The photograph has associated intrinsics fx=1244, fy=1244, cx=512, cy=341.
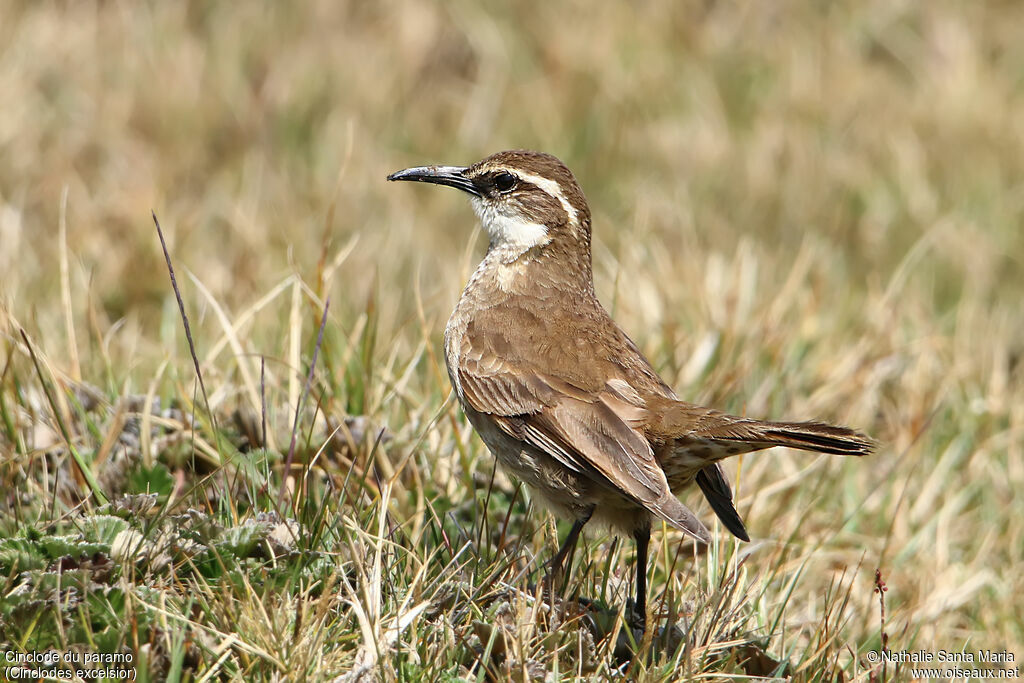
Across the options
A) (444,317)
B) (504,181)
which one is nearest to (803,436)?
(504,181)

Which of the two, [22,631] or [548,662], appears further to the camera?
[548,662]

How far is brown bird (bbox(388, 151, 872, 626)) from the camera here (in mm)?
3955

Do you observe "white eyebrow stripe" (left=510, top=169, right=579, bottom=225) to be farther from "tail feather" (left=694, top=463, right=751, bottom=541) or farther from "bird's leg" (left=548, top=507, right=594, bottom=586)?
"bird's leg" (left=548, top=507, right=594, bottom=586)

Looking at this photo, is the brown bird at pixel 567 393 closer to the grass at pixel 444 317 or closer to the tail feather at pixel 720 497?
the tail feather at pixel 720 497

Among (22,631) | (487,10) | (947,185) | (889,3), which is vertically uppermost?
(889,3)

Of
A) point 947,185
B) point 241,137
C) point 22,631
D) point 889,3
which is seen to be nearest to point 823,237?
point 947,185

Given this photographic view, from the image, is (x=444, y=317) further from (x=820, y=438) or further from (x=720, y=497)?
(x=820, y=438)

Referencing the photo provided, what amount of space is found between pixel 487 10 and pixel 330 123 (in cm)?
211

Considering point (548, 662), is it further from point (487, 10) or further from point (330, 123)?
point (487, 10)

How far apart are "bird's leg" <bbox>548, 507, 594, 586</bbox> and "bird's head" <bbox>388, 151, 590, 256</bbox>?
1.30 m

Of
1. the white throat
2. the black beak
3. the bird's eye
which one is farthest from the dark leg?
the black beak

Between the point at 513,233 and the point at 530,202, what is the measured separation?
150 millimetres

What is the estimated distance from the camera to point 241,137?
8.73 meters

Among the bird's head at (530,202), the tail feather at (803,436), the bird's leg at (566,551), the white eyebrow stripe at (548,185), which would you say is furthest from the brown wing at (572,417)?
the white eyebrow stripe at (548,185)
